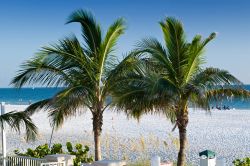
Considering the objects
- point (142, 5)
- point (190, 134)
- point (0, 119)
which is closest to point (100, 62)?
point (0, 119)

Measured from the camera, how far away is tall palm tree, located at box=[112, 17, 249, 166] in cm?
905

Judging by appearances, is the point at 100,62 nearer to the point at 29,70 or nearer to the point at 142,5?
the point at 29,70

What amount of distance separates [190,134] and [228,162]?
889 cm

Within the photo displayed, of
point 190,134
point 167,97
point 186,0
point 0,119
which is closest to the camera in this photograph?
point 0,119

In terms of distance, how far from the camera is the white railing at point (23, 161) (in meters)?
8.96

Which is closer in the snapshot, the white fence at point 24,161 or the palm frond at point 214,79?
the white fence at point 24,161

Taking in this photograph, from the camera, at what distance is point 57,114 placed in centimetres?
1016

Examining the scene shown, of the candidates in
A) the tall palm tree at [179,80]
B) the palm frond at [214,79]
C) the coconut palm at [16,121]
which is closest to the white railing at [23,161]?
the coconut palm at [16,121]

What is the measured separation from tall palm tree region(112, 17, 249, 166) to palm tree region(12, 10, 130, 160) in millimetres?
943

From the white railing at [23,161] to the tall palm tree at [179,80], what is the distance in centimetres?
226

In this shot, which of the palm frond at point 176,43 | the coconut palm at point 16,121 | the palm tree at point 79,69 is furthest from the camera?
the palm tree at point 79,69

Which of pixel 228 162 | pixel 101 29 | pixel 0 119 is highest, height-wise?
pixel 101 29

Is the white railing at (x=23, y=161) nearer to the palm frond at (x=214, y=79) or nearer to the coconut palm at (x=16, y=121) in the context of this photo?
the coconut palm at (x=16, y=121)

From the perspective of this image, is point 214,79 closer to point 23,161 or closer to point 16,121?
point 16,121
